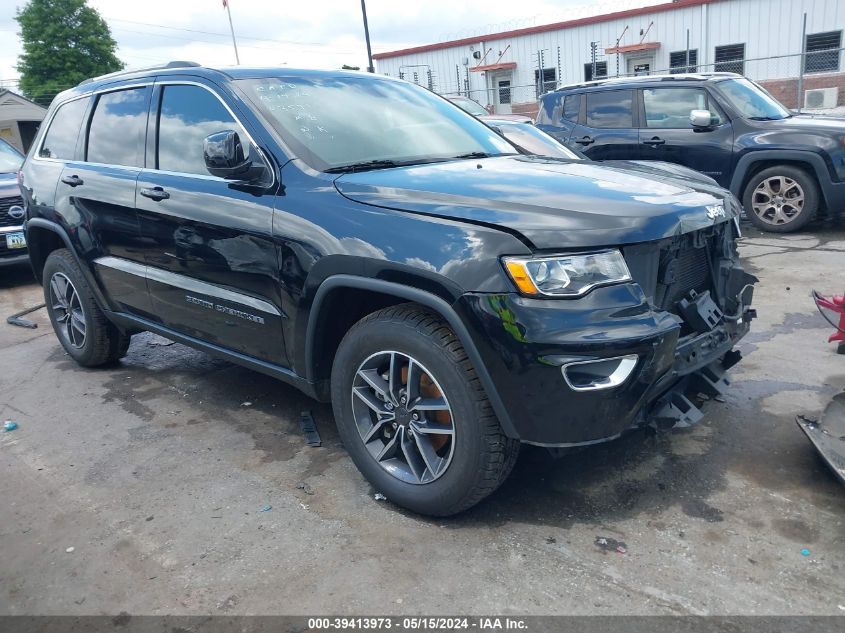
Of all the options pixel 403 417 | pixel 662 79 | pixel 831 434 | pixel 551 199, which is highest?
pixel 662 79

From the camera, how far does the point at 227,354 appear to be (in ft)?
12.5

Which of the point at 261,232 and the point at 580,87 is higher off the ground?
the point at 580,87

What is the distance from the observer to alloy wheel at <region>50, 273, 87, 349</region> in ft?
16.8

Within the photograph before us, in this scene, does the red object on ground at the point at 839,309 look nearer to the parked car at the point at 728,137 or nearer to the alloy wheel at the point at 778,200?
the parked car at the point at 728,137

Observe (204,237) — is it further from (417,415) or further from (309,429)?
(417,415)

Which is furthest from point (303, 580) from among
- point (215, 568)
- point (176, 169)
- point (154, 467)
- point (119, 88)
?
point (119, 88)

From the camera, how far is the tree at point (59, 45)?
185 feet

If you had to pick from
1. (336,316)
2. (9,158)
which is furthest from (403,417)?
(9,158)

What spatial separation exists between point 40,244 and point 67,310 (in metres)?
0.54

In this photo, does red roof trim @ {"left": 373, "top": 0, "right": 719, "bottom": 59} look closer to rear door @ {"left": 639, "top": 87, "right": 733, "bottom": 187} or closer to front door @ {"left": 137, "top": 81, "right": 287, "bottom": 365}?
rear door @ {"left": 639, "top": 87, "right": 733, "bottom": 187}

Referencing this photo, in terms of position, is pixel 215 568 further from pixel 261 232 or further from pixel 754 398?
pixel 754 398

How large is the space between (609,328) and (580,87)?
7957 mm

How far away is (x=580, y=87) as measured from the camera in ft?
31.9

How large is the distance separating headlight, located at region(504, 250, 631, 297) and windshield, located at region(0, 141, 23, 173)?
8.53m
